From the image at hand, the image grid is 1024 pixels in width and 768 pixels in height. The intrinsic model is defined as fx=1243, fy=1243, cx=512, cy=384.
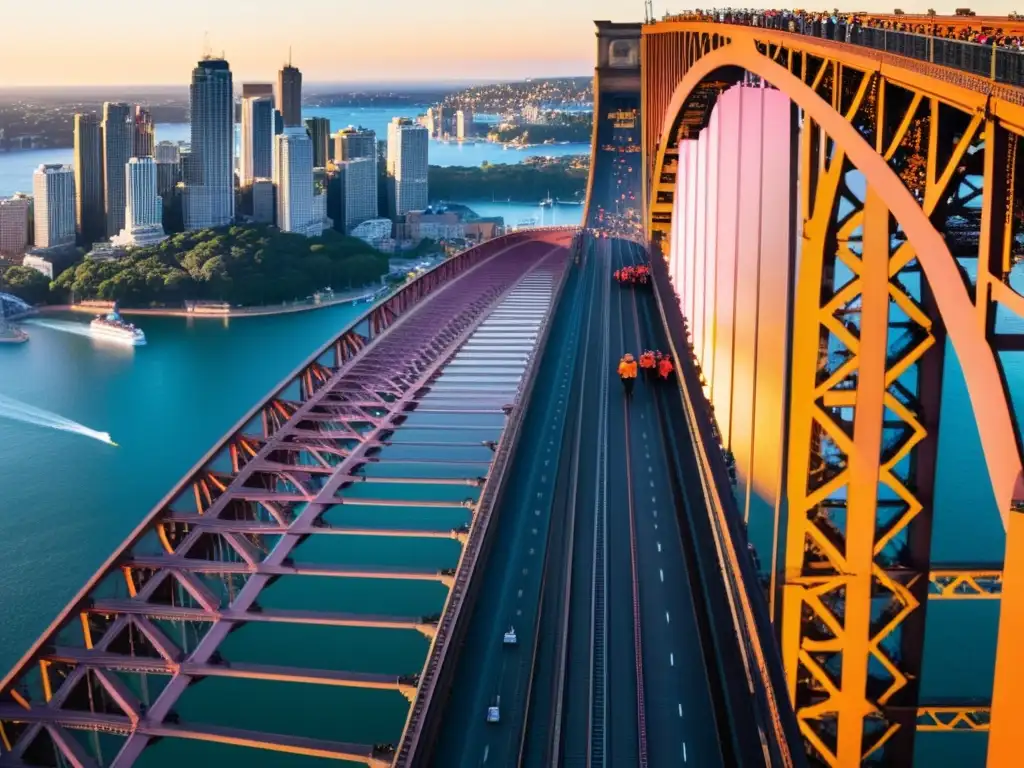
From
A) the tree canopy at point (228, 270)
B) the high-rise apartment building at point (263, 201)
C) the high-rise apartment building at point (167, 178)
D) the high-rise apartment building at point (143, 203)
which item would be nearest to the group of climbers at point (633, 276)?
the tree canopy at point (228, 270)

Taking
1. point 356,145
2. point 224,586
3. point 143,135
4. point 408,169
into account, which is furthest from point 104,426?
point 356,145

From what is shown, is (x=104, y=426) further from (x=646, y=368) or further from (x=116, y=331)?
(x=646, y=368)

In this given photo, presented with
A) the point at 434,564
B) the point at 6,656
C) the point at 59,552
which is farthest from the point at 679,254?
the point at 6,656

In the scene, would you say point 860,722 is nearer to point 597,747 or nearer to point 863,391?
point 863,391

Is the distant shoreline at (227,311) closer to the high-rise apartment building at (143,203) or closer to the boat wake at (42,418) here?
the high-rise apartment building at (143,203)

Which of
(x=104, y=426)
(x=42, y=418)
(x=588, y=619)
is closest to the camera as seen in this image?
(x=588, y=619)

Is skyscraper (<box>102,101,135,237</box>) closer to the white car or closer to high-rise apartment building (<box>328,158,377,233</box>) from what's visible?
high-rise apartment building (<box>328,158,377,233</box>)

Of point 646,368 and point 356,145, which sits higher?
point 356,145
